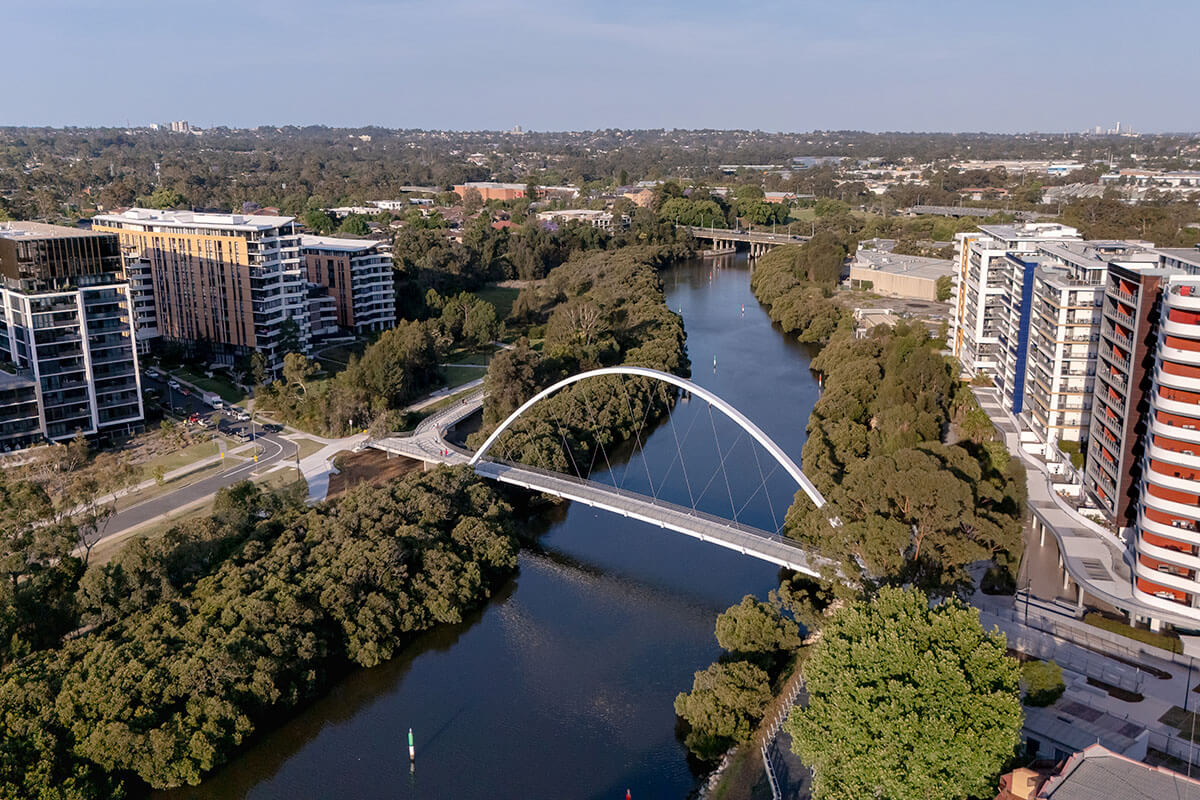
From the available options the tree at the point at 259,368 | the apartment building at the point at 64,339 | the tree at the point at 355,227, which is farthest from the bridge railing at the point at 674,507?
the tree at the point at 355,227

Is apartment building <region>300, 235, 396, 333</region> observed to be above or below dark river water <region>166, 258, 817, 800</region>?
above

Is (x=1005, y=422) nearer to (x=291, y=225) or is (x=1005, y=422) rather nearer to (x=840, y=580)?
(x=840, y=580)

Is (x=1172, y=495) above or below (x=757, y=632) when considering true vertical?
above

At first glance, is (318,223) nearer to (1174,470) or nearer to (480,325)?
(480,325)

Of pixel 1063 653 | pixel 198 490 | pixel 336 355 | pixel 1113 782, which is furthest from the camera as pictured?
pixel 336 355

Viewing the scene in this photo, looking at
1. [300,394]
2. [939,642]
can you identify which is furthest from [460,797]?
[300,394]

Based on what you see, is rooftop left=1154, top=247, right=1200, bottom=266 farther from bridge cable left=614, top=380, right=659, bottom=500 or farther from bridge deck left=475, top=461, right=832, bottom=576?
bridge cable left=614, top=380, right=659, bottom=500

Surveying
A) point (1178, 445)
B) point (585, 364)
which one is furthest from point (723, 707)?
point (585, 364)

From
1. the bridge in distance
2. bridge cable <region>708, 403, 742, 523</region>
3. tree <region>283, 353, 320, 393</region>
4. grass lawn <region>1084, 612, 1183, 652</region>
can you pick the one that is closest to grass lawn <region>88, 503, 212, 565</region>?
tree <region>283, 353, 320, 393</region>
